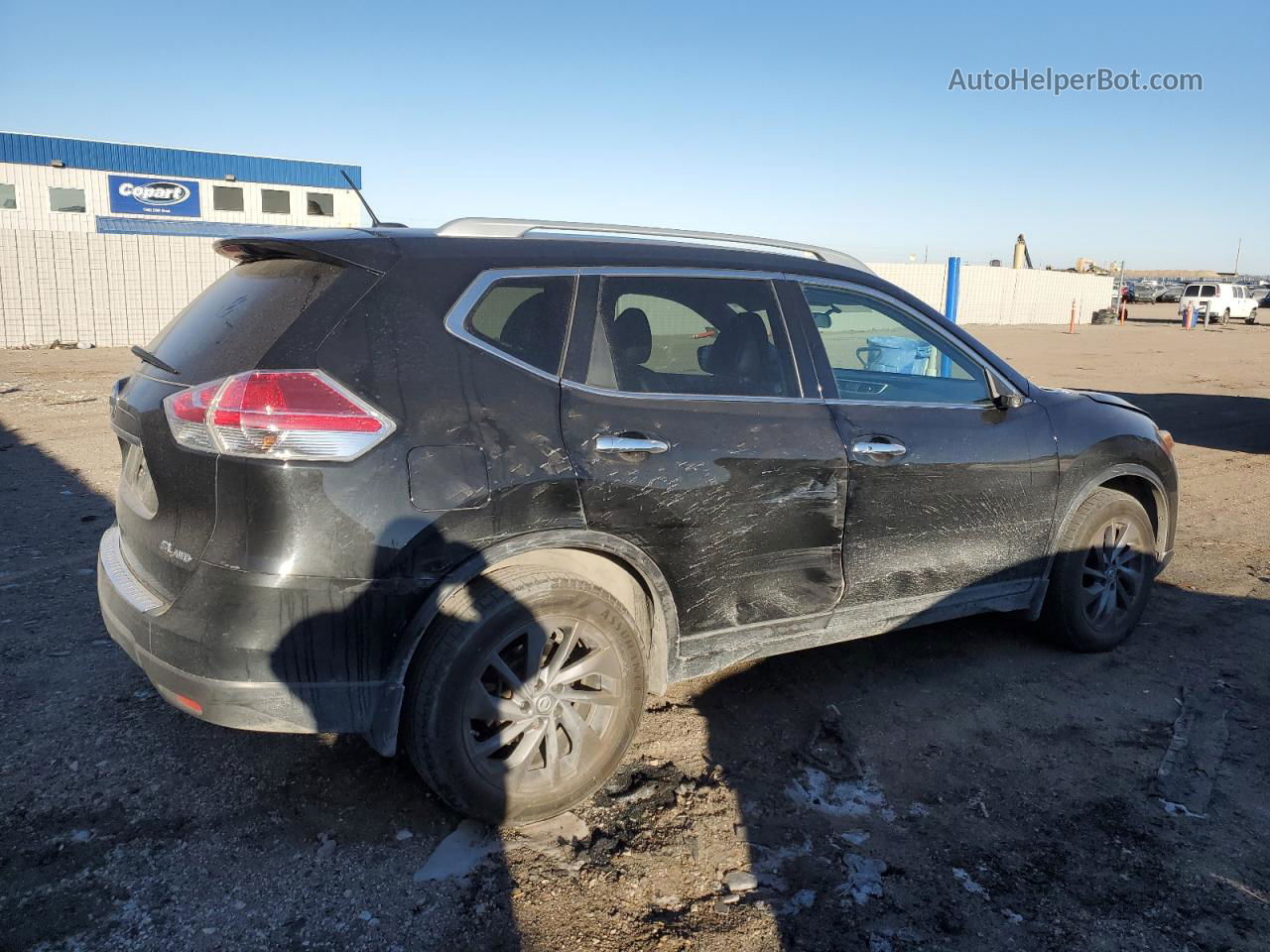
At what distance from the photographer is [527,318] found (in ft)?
10.3

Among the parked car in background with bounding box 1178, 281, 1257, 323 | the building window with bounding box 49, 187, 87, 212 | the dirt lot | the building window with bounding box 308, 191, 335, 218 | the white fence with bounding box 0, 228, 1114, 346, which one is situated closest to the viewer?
the dirt lot

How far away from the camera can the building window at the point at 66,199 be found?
36.1 metres

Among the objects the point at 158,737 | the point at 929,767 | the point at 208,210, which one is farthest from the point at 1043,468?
the point at 208,210

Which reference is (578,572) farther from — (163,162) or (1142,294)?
(1142,294)

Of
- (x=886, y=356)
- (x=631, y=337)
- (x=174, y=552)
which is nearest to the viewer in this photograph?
(x=174, y=552)

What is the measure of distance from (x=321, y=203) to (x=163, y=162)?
6083 millimetres

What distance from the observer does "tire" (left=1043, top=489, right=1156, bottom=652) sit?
4.49 meters

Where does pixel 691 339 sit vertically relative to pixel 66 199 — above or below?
below

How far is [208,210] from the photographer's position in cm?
3928

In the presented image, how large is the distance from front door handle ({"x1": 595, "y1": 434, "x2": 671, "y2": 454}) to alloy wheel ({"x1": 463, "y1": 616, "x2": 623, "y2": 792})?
0.55 m

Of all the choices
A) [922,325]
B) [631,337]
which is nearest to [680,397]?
[631,337]

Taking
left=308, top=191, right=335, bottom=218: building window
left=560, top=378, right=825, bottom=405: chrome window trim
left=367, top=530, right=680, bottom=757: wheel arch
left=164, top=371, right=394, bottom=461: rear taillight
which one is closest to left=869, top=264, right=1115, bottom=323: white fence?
left=308, top=191, right=335, bottom=218: building window

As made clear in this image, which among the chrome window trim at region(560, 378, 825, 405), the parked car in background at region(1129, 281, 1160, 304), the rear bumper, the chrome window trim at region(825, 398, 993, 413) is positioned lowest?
the rear bumper

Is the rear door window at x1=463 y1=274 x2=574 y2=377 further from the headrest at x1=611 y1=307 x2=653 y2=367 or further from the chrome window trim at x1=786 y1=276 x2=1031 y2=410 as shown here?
the chrome window trim at x1=786 y1=276 x2=1031 y2=410
